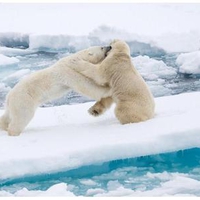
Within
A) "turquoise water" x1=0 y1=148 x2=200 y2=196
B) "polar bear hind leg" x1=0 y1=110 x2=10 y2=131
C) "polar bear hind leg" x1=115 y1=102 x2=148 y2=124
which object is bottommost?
"turquoise water" x1=0 y1=148 x2=200 y2=196

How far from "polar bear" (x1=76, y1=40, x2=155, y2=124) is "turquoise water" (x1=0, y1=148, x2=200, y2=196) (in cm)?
61

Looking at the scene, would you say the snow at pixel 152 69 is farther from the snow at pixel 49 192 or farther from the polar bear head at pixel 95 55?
the snow at pixel 49 192

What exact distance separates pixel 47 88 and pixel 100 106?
486 millimetres

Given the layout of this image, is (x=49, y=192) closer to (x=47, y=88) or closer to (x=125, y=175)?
(x=125, y=175)

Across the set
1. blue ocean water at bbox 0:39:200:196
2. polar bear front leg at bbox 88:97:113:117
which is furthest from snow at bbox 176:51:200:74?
blue ocean water at bbox 0:39:200:196

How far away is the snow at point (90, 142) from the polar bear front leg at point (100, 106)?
0.34 ft

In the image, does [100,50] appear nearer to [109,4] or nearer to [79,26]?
[79,26]

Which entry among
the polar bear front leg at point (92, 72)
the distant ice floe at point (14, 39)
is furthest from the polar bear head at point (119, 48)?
the distant ice floe at point (14, 39)

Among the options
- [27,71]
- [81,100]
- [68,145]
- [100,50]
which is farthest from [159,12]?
[68,145]

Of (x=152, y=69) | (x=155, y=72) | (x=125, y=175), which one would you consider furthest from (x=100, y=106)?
(x=152, y=69)

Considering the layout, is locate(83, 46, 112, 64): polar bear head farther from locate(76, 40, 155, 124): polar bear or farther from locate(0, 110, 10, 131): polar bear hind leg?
locate(0, 110, 10, 131): polar bear hind leg

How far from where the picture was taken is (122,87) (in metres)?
4.70

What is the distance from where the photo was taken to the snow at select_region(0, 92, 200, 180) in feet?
12.7

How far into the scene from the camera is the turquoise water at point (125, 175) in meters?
3.77
